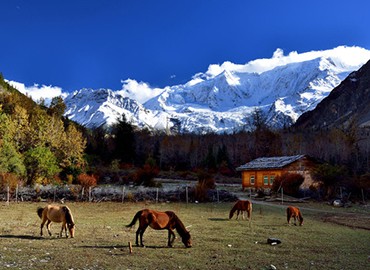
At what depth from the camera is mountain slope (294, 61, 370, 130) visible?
173m

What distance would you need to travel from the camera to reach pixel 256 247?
12.8 m

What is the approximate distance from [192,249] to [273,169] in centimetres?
3539

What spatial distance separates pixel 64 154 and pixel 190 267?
40.7 metres

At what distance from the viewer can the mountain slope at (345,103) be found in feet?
568

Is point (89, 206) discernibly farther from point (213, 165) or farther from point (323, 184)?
point (213, 165)

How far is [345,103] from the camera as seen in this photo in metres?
184

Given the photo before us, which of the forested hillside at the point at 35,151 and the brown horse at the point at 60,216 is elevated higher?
the forested hillside at the point at 35,151

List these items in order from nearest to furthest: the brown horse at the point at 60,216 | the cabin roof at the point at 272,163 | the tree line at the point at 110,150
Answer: the brown horse at the point at 60,216, the tree line at the point at 110,150, the cabin roof at the point at 272,163

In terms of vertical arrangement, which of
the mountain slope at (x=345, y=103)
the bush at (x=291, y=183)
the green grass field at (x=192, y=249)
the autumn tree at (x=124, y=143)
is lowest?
the green grass field at (x=192, y=249)

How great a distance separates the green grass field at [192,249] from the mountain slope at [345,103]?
529ft

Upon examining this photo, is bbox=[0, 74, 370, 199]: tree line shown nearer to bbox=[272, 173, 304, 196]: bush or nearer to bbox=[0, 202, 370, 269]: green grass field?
bbox=[272, 173, 304, 196]: bush

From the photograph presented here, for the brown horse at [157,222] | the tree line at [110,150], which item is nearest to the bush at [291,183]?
the tree line at [110,150]

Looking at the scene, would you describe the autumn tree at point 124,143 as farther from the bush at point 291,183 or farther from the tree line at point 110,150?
the bush at point 291,183

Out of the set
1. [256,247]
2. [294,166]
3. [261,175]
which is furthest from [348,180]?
[256,247]
